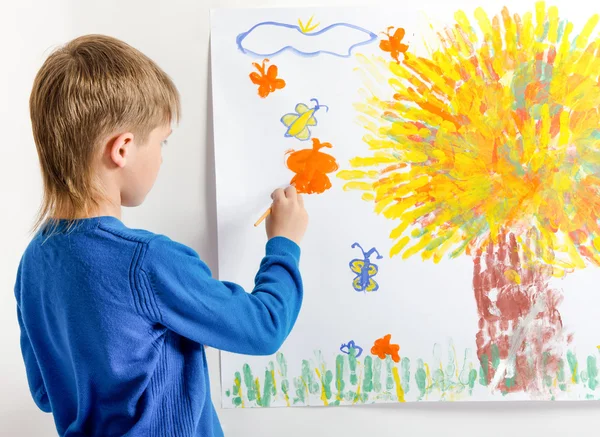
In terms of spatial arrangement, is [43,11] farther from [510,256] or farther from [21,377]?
[510,256]

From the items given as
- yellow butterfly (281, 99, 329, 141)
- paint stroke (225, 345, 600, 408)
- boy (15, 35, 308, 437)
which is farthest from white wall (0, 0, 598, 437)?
boy (15, 35, 308, 437)

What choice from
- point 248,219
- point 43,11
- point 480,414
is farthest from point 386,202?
point 43,11

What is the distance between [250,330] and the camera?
64cm

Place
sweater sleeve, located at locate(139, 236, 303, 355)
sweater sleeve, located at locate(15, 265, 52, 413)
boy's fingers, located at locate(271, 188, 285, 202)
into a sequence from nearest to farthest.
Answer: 1. sweater sleeve, located at locate(139, 236, 303, 355)
2. sweater sleeve, located at locate(15, 265, 52, 413)
3. boy's fingers, located at locate(271, 188, 285, 202)

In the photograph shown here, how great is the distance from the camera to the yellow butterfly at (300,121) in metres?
0.93

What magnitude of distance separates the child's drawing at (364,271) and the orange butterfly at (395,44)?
301 millimetres

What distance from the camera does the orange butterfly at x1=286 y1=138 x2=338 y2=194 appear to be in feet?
3.07

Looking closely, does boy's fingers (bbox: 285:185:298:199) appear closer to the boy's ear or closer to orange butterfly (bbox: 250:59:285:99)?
orange butterfly (bbox: 250:59:285:99)

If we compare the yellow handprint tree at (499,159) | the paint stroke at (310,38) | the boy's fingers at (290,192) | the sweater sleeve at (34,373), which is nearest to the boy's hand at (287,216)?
the boy's fingers at (290,192)

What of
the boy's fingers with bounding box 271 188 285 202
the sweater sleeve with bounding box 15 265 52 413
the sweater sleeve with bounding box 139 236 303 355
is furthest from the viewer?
Answer: the boy's fingers with bounding box 271 188 285 202

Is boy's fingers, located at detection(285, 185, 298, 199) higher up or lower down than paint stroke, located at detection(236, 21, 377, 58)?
lower down

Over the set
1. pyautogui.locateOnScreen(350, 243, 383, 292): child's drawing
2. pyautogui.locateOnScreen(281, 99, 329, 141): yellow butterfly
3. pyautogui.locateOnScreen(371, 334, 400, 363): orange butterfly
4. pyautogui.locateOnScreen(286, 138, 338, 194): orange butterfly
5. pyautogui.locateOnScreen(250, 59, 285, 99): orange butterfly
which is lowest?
pyautogui.locateOnScreen(371, 334, 400, 363): orange butterfly

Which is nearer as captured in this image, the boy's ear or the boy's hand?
the boy's ear

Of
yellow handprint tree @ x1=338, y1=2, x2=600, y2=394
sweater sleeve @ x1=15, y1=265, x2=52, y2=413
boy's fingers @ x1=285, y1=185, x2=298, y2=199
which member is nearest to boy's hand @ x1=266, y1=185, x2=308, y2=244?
boy's fingers @ x1=285, y1=185, x2=298, y2=199
